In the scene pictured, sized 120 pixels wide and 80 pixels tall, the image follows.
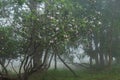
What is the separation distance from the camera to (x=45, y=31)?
17.6 metres

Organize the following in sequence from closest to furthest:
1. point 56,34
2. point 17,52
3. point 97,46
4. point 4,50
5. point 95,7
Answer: point 56,34 → point 4,50 → point 17,52 → point 95,7 → point 97,46

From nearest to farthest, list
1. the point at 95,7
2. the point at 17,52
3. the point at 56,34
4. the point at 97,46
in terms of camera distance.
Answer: the point at 56,34
the point at 17,52
the point at 95,7
the point at 97,46

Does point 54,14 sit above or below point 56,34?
above

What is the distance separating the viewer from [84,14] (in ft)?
79.9

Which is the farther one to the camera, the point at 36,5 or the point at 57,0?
the point at 36,5

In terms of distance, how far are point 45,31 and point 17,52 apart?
326cm

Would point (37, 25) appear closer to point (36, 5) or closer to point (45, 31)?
point (45, 31)

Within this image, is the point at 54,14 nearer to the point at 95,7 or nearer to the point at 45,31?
the point at 45,31

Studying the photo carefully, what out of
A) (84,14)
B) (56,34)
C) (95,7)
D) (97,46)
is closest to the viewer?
(56,34)

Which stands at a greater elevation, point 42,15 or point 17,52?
point 42,15

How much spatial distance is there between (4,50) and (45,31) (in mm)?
2974

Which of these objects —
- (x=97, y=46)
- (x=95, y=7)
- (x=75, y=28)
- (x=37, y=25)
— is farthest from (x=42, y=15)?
(x=97, y=46)

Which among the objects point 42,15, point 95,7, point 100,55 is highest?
point 95,7

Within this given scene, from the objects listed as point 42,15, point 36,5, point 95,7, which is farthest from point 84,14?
point 42,15
